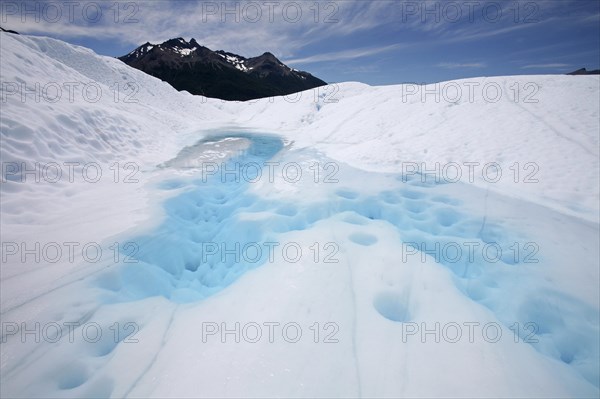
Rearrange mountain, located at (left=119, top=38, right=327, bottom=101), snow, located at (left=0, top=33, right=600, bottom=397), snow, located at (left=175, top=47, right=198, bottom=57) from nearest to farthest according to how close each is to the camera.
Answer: snow, located at (left=0, top=33, right=600, bottom=397) → mountain, located at (left=119, top=38, right=327, bottom=101) → snow, located at (left=175, top=47, right=198, bottom=57)

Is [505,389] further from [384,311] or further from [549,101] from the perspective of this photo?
[549,101]

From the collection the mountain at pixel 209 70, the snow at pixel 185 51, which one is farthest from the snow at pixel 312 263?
the snow at pixel 185 51

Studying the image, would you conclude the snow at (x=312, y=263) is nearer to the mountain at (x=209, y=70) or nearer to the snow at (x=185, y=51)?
the mountain at (x=209, y=70)

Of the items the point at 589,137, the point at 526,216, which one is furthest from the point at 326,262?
the point at 589,137

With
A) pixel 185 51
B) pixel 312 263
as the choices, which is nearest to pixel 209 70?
pixel 185 51

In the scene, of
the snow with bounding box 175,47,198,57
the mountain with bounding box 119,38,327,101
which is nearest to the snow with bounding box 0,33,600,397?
the mountain with bounding box 119,38,327,101

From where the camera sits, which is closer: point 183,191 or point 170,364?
point 170,364

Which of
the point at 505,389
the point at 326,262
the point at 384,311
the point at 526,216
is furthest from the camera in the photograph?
the point at 526,216

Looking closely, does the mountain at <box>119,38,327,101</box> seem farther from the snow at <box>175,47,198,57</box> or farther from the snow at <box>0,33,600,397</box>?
the snow at <box>0,33,600,397</box>
